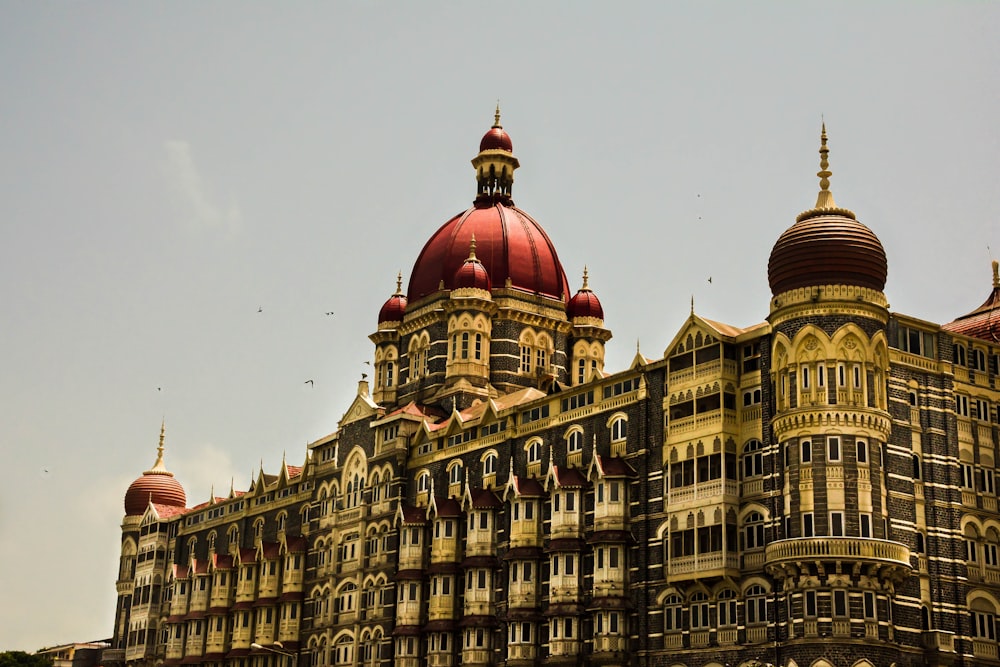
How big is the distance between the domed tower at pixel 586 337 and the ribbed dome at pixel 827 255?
3099cm

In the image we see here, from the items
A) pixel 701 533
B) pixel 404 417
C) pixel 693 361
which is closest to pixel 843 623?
pixel 701 533

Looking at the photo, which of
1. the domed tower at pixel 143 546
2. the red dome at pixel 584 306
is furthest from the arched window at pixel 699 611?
the domed tower at pixel 143 546

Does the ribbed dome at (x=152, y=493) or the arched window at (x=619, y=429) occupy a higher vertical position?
the ribbed dome at (x=152, y=493)

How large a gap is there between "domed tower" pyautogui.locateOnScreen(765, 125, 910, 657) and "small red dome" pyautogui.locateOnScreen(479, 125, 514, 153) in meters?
37.1

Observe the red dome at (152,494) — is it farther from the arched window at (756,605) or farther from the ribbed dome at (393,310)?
the arched window at (756,605)

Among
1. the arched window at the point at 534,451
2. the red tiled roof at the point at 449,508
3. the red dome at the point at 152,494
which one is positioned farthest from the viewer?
the red dome at the point at 152,494

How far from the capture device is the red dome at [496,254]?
295ft

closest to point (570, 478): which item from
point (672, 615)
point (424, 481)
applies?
point (672, 615)

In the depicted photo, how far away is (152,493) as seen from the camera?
115000mm

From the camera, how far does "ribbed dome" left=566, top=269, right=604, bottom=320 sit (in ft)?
302

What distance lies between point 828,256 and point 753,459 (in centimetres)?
959

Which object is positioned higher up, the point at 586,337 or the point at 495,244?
the point at 495,244

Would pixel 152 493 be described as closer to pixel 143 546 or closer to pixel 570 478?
pixel 143 546

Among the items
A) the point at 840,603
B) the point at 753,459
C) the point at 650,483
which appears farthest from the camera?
the point at 650,483
